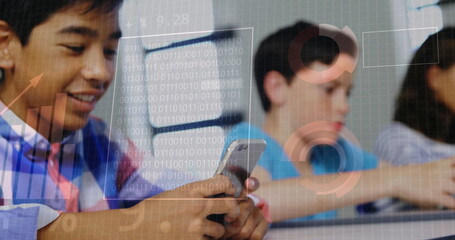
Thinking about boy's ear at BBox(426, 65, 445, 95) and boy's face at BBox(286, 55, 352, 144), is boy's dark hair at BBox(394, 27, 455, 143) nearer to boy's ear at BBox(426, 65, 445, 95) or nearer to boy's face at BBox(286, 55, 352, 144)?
boy's ear at BBox(426, 65, 445, 95)

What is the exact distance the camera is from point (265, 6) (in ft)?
4.92

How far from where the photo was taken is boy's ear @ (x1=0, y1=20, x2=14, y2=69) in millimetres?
1633

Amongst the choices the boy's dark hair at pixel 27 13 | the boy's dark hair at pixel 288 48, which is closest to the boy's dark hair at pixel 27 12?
the boy's dark hair at pixel 27 13

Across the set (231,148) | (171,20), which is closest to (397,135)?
(231,148)

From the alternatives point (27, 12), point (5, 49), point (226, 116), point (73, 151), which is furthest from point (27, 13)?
point (226, 116)

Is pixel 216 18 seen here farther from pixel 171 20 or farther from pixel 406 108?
pixel 406 108

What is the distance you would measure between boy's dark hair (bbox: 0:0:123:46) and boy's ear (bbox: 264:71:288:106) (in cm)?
Result: 59

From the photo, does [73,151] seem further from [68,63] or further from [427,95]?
[427,95]

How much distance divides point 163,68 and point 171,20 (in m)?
0.14

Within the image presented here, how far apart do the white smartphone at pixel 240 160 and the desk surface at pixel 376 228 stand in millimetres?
152

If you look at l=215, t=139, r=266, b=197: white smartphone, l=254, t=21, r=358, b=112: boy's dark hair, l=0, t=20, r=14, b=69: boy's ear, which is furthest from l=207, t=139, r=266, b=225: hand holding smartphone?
l=0, t=20, r=14, b=69: boy's ear

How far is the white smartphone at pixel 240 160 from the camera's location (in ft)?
4.63

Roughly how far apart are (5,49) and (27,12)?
0.43 ft

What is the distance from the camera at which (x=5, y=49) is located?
5.36 ft
